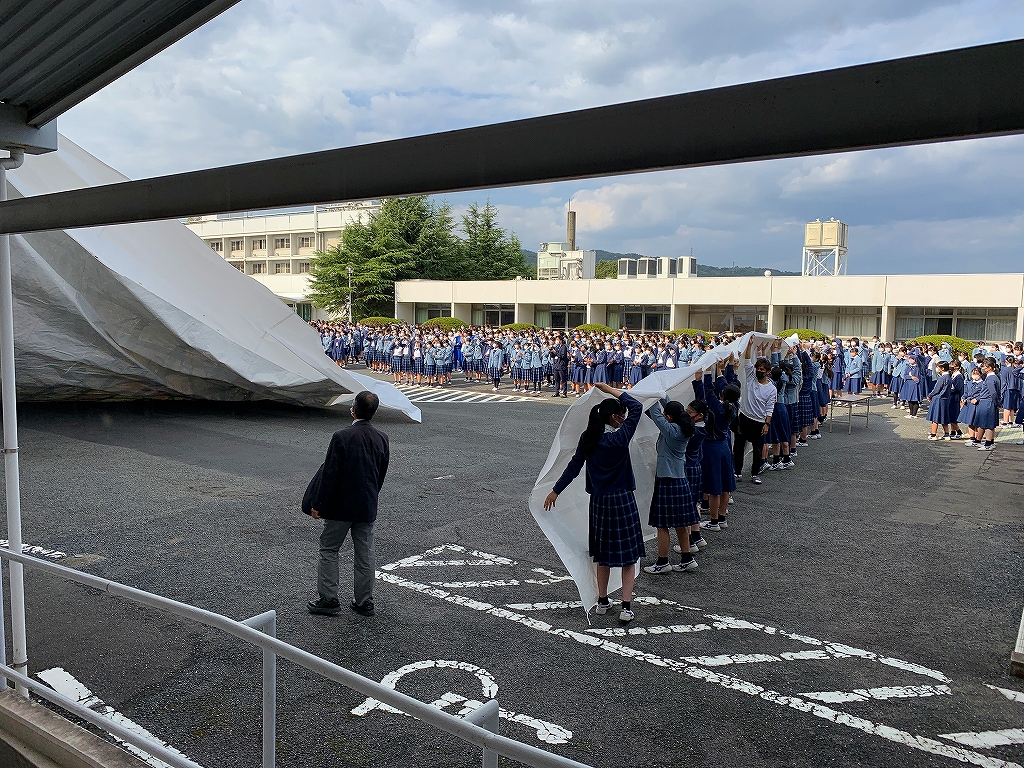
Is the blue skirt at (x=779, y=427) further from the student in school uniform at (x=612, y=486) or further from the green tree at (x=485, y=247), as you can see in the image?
the green tree at (x=485, y=247)

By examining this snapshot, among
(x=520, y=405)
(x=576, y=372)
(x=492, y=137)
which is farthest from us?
(x=576, y=372)

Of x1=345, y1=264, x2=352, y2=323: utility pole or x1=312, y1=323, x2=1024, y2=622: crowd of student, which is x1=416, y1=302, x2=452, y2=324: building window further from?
x1=312, y1=323, x2=1024, y2=622: crowd of student

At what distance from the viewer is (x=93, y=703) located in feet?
13.9

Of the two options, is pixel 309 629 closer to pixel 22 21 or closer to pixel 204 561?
pixel 204 561

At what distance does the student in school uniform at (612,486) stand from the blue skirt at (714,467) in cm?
251

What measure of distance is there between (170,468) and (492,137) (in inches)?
397

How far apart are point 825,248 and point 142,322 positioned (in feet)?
139

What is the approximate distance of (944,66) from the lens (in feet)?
4.84

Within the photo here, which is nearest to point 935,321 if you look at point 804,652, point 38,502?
point 804,652

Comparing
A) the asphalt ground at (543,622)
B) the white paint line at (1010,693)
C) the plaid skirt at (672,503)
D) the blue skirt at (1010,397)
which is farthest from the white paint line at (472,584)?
the blue skirt at (1010,397)

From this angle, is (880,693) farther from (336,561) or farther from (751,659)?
(336,561)

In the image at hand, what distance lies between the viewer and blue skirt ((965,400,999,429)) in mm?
13898

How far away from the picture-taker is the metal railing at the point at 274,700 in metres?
1.98

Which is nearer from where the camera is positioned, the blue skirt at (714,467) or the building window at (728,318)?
the blue skirt at (714,467)
